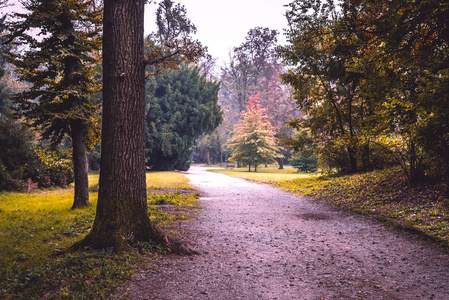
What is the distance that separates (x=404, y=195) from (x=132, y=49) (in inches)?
325

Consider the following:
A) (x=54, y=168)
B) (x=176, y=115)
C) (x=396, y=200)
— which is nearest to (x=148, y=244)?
(x=396, y=200)

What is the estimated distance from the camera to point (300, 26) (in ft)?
42.6

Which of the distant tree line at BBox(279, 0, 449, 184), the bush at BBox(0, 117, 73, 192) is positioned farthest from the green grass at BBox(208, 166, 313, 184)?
the bush at BBox(0, 117, 73, 192)

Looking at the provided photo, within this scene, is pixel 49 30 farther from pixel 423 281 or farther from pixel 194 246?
pixel 423 281

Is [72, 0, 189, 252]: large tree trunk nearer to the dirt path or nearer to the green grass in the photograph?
the dirt path

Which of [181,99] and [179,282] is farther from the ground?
[181,99]

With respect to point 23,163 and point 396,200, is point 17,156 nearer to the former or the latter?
point 23,163

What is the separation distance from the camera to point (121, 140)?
167 inches

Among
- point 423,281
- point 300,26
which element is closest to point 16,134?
point 300,26

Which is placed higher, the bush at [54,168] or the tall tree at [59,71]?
the tall tree at [59,71]

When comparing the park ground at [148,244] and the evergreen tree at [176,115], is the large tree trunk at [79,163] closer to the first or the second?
the park ground at [148,244]

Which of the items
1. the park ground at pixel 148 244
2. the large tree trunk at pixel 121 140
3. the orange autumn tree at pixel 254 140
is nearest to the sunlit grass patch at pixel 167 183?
the park ground at pixel 148 244

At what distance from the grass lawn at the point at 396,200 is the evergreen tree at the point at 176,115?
1840 centimetres

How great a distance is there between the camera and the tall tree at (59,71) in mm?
7039
